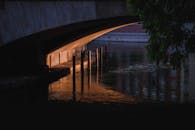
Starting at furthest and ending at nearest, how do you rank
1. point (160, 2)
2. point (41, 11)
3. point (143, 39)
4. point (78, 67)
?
1. point (143, 39)
2. point (78, 67)
3. point (41, 11)
4. point (160, 2)

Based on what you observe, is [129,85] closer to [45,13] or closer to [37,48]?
[37,48]

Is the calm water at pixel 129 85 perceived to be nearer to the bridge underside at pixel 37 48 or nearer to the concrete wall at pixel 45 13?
the bridge underside at pixel 37 48

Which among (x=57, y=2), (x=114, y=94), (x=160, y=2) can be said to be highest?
(x=57, y=2)

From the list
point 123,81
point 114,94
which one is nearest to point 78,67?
point 123,81

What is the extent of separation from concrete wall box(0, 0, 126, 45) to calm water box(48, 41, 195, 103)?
3734 mm

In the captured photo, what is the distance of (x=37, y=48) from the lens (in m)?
25.7

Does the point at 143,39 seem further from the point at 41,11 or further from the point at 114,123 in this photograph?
the point at 114,123

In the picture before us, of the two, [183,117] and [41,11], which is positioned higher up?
[41,11]

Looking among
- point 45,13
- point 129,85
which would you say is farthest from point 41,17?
point 129,85

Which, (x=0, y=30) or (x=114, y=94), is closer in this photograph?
(x=0, y=30)

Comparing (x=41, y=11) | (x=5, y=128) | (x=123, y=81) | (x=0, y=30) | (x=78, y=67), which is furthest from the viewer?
(x=78, y=67)

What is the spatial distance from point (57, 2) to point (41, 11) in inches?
38.4

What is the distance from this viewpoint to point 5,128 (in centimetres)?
981

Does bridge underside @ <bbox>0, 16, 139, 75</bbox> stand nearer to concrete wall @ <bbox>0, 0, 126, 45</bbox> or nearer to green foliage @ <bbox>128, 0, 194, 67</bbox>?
concrete wall @ <bbox>0, 0, 126, 45</bbox>
